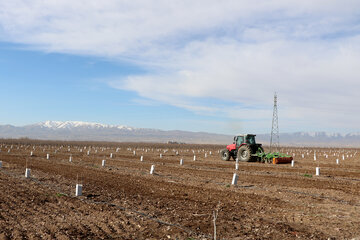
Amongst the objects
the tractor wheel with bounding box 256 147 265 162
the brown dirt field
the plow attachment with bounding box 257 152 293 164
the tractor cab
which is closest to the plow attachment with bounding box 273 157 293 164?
the plow attachment with bounding box 257 152 293 164

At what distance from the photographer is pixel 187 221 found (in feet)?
29.7

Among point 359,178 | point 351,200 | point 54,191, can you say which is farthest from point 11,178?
point 359,178

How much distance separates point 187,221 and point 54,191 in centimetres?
624

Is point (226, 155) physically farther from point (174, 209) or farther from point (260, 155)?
point (174, 209)

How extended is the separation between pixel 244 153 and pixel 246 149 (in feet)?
1.80

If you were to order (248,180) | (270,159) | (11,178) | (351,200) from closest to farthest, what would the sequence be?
(351,200) → (11,178) → (248,180) → (270,159)

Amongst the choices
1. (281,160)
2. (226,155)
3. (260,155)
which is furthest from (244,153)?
(281,160)

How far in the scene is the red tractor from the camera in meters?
28.8

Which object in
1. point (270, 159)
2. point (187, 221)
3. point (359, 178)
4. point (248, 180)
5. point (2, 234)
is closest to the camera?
point (2, 234)

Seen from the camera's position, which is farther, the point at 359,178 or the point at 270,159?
the point at 270,159

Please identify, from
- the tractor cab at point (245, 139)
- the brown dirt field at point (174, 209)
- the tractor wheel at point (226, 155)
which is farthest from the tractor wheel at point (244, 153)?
the brown dirt field at point (174, 209)

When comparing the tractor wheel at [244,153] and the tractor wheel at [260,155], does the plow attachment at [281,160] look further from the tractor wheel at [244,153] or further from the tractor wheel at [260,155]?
the tractor wheel at [244,153]

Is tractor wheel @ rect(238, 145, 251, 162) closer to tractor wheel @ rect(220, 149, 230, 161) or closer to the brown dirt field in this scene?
tractor wheel @ rect(220, 149, 230, 161)

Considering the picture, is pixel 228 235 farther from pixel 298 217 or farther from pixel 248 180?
pixel 248 180
